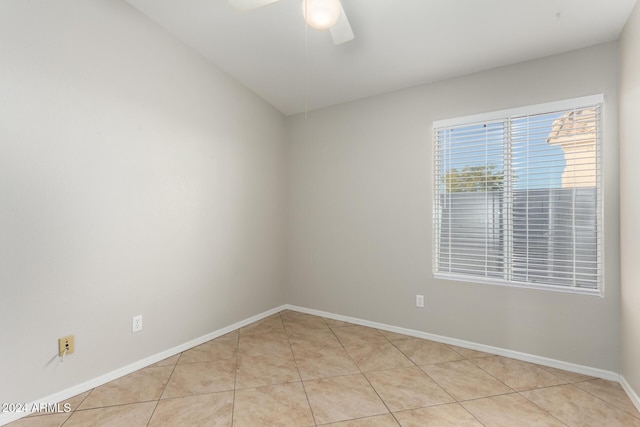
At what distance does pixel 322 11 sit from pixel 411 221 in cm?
201

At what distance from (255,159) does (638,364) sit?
11.4ft

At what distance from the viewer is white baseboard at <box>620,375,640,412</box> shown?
185 centimetres

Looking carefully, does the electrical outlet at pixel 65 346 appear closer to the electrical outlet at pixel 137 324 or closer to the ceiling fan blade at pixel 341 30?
the electrical outlet at pixel 137 324

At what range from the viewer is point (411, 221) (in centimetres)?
298

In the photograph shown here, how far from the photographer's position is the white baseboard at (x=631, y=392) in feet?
6.06

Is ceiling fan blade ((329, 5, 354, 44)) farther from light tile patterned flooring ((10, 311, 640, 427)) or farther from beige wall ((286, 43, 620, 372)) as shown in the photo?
light tile patterned flooring ((10, 311, 640, 427))

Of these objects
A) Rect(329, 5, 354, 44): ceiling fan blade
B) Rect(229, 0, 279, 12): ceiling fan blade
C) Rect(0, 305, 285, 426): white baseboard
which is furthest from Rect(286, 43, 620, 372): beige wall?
Rect(229, 0, 279, 12): ceiling fan blade

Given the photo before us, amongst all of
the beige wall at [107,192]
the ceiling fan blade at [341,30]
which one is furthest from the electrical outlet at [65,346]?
the ceiling fan blade at [341,30]

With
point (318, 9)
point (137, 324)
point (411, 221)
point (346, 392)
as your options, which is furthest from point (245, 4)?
point (346, 392)

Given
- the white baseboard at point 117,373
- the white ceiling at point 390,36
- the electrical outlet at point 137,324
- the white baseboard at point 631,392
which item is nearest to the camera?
the white baseboard at point 117,373

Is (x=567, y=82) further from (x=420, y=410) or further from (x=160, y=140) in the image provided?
(x=160, y=140)

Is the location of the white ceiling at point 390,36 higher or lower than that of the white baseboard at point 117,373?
higher

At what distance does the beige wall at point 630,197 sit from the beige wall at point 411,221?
9cm

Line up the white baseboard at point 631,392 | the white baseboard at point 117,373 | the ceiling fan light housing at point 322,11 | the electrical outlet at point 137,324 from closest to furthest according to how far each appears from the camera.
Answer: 1. the ceiling fan light housing at point 322,11
2. the white baseboard at point 117,373
3. the white baseboard at point 631,392
4. the electrical outlet at point 137,324
